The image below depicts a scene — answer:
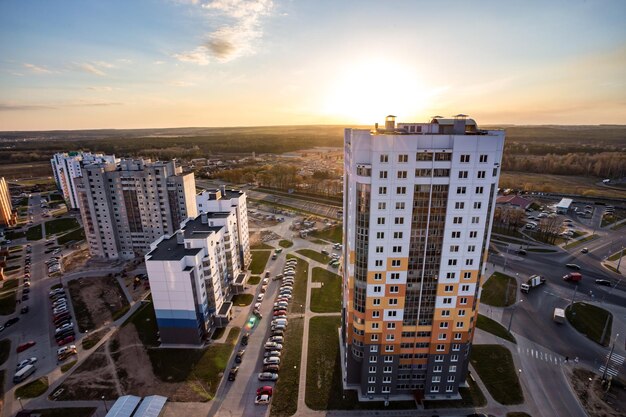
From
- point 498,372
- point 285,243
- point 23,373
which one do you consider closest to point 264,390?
point 498,372

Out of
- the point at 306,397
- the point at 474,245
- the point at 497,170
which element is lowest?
the point at 306,397

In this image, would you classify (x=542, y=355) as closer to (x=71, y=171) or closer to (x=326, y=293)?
(x=326, y=293)

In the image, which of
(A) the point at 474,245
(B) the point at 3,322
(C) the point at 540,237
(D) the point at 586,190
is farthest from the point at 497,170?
(D) the point at 586,190

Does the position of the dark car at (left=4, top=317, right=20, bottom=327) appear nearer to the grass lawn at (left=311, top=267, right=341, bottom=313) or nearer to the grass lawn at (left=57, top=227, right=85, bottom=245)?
the grass lawn at (left=57, top=227, right=85, bottom=245)

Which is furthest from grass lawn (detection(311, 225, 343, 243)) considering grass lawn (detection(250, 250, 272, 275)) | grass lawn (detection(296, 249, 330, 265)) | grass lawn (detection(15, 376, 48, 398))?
grass lawn (detection(15, 376, 48, 398))

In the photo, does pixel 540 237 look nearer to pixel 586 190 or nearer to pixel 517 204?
pixel 517 204

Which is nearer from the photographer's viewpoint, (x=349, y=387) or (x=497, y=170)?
(x=497, y=170)

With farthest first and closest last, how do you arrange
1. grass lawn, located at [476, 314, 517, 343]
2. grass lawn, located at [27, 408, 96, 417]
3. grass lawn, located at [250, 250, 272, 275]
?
grass lawn, located at [250, 250, 272, 275]
grass lawn, located at [476, 314, 517, 343]
grass lawn, located at [27, 408, 96, 417]
